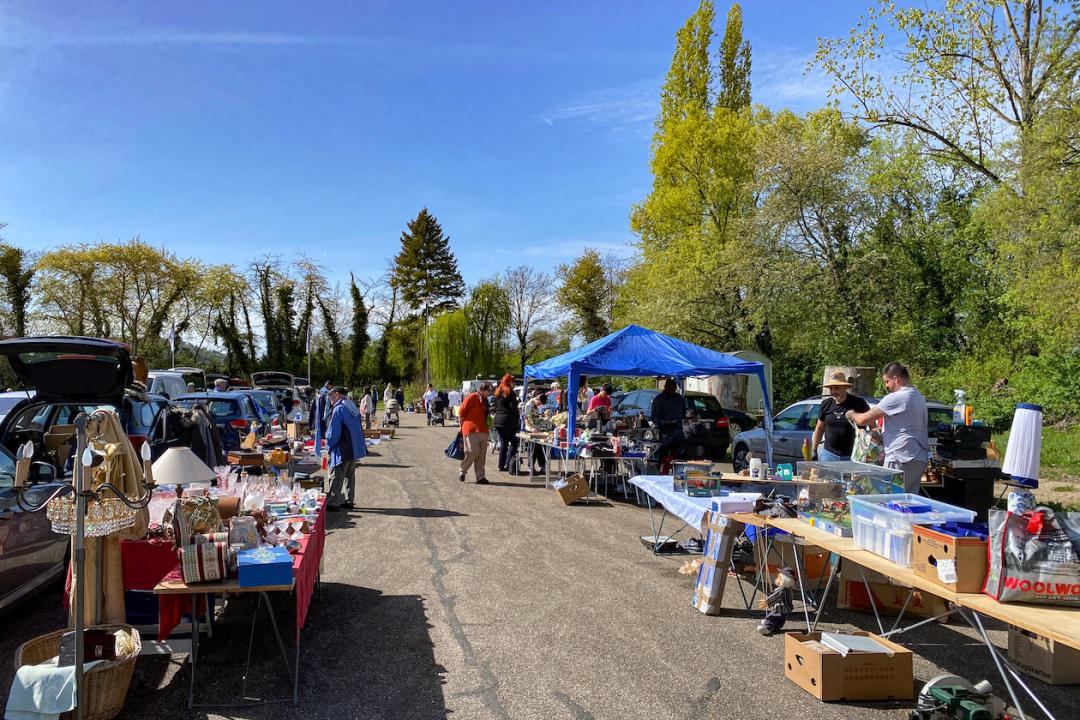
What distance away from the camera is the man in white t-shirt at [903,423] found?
21.3 ft

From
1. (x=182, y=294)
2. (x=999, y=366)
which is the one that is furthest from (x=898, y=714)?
(x=182, y=294)

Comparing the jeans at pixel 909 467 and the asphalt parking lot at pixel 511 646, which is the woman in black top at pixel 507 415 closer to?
the asphalt parking lot at pixel 511 646

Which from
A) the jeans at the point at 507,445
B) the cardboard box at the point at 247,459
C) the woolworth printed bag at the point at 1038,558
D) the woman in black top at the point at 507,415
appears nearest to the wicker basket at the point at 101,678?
the woolworth printed bag at the point at 1038,558

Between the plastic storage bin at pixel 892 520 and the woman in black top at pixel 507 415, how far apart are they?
8745mm

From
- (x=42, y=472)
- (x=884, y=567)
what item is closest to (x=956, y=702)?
(x=884, y=567)

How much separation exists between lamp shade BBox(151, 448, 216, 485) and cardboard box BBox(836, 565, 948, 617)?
489cm

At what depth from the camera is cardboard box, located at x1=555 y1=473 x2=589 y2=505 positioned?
10.7m

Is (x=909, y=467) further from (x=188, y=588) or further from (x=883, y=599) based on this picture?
(x=188, y=588)

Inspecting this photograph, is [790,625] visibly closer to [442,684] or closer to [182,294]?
[442,684]

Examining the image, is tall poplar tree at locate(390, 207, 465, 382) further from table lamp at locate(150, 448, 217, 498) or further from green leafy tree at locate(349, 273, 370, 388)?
table lamp at locate(150, 448, 217, 498)

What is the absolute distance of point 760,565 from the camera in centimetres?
618

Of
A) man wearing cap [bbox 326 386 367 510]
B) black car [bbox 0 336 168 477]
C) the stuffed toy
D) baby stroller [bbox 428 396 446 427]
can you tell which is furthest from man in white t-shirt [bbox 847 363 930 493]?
baby stroller [bbox 428 396 446 427]

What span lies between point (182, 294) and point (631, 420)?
34225mm

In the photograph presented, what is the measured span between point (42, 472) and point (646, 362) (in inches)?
326
